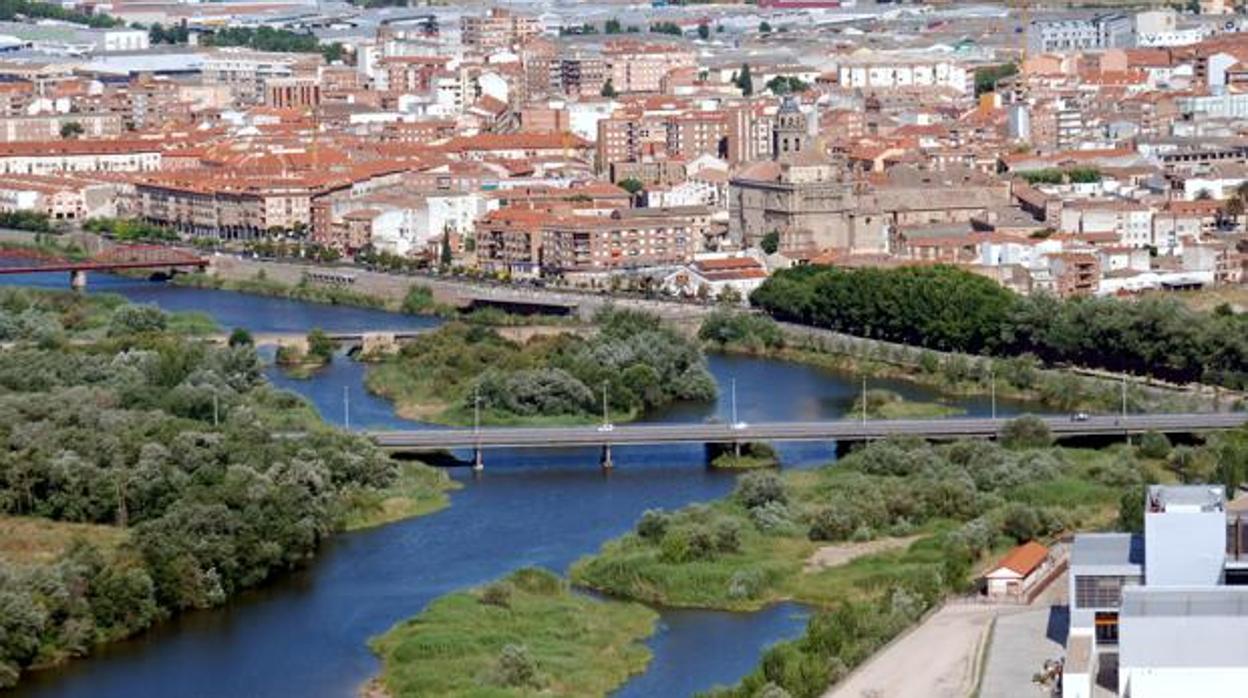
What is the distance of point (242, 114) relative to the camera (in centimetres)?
3456

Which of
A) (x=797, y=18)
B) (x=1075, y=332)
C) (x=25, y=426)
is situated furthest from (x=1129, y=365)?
(x=797, y=18)

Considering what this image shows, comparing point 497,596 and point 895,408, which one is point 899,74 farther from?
point 497,596

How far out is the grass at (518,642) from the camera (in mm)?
11562

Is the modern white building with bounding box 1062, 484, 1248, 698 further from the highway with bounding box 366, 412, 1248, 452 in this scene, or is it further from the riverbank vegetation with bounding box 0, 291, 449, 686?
the highway with bounding box 366, 412, 1248, 452

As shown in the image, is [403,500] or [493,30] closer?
[403,500]

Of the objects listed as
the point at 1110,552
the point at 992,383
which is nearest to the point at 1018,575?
the point at 1110,552

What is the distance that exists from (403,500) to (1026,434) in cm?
277

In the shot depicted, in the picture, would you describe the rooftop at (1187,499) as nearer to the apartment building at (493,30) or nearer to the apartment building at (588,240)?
the apartment building at (588,240)

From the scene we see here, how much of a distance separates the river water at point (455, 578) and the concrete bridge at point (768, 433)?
3.9 inches

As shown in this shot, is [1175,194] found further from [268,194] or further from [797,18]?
[797,18]

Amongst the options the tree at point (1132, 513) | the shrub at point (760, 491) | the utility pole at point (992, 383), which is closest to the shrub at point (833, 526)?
the shrub at point (760, 491)

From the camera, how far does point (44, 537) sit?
13836 mm

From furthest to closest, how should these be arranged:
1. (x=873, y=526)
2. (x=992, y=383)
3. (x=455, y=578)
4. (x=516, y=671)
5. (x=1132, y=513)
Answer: (x=992, y=383) → (x=873, y=526) → (x=455, y=578) → (x=1132, y=513) → (x=516, y=671)

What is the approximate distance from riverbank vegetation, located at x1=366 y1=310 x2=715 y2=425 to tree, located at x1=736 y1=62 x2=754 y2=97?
14.6 meters
